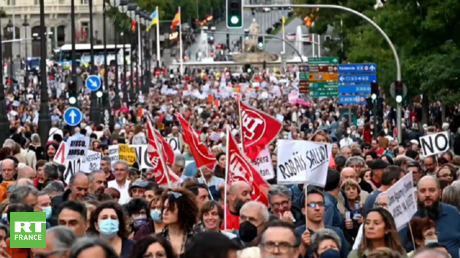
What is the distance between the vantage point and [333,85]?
53.2m

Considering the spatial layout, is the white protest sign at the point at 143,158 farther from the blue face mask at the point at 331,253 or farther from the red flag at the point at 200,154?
the blue face mask at the point at 331,253

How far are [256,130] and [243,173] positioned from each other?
12.6 ft

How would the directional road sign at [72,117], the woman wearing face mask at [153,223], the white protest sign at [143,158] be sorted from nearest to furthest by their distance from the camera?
1. the woman wearing face mask at [153,223]
2. the white protest sign at [143,158]
3. the directional road sign at [72,117]

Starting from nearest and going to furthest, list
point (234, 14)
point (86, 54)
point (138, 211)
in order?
point (138, 211) < point (234, 14) < point (86, 54)

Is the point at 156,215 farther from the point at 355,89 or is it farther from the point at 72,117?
the point at 355,89

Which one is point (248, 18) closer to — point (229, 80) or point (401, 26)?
point (229, 80)

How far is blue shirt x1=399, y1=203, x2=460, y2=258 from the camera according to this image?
1307cm

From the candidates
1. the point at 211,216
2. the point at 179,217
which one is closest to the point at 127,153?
the point at 211,216

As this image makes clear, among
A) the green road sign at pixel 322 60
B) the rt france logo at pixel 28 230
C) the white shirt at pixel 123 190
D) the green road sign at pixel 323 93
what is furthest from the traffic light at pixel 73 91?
the rt france logo at pixel 28 230

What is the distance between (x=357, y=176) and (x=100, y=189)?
11.9 feet

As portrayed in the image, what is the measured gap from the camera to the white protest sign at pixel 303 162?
14.9m

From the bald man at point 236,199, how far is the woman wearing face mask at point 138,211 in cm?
72

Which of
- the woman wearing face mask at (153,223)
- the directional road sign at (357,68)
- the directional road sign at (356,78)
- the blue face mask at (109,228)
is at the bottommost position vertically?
the woman wearing face mask at (153,223)

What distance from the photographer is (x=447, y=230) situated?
13250 millimetres
